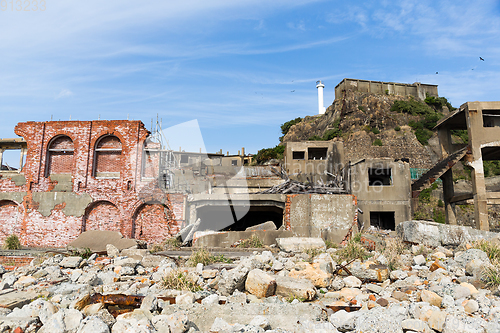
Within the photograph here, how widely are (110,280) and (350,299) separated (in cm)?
600

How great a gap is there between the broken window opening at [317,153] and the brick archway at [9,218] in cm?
2096

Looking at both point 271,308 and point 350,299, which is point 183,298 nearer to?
point 271,308

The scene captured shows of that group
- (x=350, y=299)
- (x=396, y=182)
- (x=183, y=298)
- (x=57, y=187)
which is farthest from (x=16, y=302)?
(x=396, y=182)

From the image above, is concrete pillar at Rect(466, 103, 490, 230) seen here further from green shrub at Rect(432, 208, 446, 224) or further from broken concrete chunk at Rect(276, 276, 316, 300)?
broken concrete chunk at Rect(276, 276, 316, 300)

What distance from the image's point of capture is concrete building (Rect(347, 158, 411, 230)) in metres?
20.2

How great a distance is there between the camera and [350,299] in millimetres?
6223

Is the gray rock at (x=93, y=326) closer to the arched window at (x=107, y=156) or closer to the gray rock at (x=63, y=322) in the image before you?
the gray rock at (x=63, y=322)

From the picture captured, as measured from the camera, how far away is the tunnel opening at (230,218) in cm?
1792

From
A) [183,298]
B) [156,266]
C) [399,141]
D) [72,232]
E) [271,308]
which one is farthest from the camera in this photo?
[399,141]

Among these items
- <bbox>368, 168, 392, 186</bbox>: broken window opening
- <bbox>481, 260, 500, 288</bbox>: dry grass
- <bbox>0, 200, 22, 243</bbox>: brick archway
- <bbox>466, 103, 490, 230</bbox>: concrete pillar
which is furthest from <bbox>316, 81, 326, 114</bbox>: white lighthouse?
<bbox>481, 260, 500, 288</bbox>: dry grass

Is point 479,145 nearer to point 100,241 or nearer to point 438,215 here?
point 438,215

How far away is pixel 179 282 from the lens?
699 cm

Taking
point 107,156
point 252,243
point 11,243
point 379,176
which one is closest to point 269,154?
point 379,176

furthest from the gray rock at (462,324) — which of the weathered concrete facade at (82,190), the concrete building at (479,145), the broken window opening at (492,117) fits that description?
the broken window opening at (492,117)
